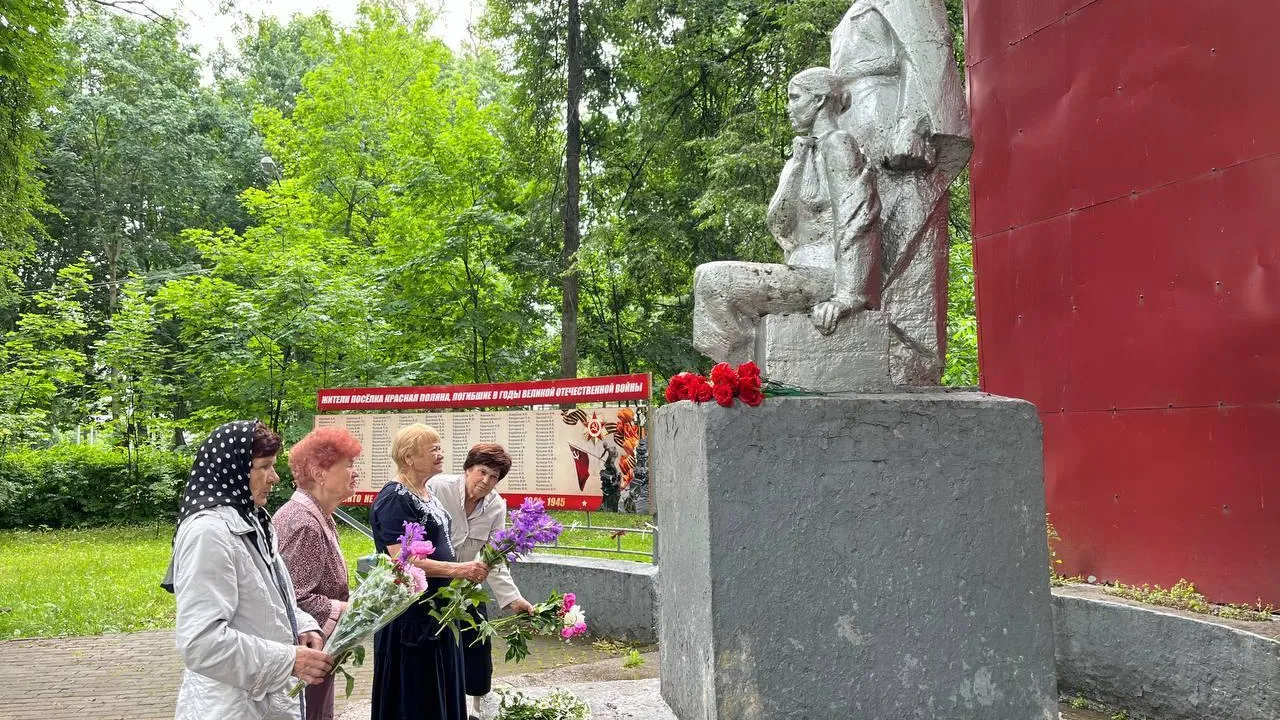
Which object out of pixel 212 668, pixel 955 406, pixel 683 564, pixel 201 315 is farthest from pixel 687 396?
pixel 201 315

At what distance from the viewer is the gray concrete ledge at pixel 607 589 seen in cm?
751

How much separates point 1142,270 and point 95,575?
1116cm

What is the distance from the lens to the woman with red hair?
3490 mm

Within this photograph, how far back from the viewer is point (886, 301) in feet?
12.8

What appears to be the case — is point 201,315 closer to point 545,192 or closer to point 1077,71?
point 545,192

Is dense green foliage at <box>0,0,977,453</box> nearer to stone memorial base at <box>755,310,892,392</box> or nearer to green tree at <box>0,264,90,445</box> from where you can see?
green tree at <box>0,264,90,445</box>

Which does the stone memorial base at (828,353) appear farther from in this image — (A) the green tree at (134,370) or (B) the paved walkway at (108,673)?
(A) the green tree at (134,370)

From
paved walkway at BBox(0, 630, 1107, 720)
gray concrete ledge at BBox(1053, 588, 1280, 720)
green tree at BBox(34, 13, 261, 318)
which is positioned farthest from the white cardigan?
green tree at BBox(34, 13, 261, 318)

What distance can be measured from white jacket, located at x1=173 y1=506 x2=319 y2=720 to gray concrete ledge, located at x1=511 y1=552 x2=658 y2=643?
4.95 meters

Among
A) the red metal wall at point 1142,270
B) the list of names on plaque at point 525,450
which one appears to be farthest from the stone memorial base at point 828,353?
the list of names on plaque at point 525,450

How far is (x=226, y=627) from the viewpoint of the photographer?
254 centimetres

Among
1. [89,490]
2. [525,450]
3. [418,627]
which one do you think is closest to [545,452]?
[525,450]

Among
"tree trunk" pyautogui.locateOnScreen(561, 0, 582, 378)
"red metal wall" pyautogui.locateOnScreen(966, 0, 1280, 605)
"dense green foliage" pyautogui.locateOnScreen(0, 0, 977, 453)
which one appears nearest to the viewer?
"red metal wall" pyautogui.locateOnScreen(966, 0, 1280, 605)

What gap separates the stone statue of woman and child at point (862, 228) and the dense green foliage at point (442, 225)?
845 centimetres
